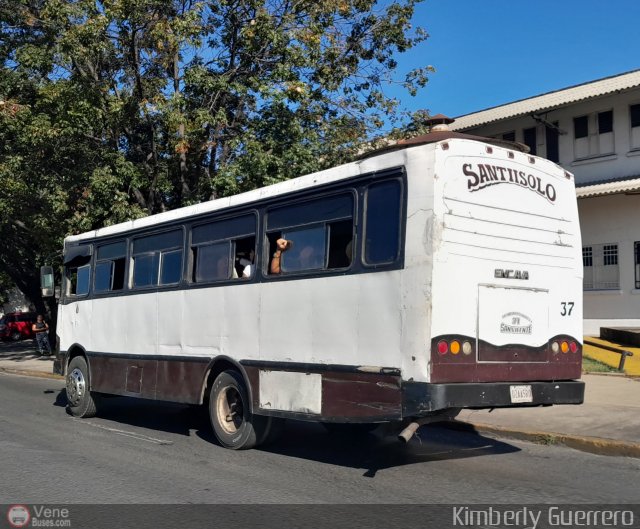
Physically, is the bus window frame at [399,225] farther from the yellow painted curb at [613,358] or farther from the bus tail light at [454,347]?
the yellow painted curb at [613,358]

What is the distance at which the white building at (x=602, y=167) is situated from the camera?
1969 cm

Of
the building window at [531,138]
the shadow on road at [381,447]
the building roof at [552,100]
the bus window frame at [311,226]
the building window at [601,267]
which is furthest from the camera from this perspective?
the building window at [531,138]

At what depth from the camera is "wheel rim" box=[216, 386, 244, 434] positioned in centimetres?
841

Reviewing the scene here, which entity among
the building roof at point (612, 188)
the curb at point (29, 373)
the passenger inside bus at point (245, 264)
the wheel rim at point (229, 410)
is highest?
the building roof at point (612, 188)

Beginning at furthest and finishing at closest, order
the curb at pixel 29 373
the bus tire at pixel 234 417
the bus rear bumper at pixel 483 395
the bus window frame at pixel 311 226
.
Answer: the curb at pixel 29 373, the bus tire at pixel 234 417, the bus window frame at pixel 311 226, the bus rear bumper at pixel 483 395

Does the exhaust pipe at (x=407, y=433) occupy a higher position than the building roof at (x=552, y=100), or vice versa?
the building roof at (x=552, y=100)

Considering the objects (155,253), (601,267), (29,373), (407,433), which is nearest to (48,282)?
(155,253)

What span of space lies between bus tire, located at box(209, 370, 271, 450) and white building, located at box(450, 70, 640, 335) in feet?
45.5

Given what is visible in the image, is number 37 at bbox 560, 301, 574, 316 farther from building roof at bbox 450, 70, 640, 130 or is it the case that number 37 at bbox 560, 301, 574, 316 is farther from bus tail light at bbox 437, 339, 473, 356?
building roof at bbox 450, 70, 640, 130

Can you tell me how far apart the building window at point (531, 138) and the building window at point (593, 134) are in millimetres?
1307

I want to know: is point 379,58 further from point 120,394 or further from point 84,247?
point 120,394

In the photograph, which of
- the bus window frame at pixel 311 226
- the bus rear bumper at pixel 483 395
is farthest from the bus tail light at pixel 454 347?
the bus window frame at pixel 311 226

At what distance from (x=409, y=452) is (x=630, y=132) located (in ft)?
50.6

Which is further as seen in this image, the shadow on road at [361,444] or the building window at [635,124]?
the building window at [635,124]
